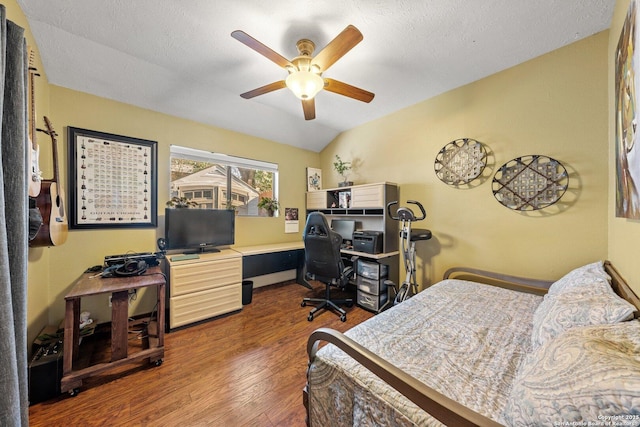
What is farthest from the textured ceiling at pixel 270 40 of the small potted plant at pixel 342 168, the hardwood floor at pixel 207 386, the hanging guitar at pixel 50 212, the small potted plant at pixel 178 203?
the hardwood floor at pixel 207 386

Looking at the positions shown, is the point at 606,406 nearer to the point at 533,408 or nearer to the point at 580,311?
the point at 533,408

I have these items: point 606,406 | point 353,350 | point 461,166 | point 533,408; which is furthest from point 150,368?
point 461,166

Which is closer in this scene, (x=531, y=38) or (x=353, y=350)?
(x=353, y=350)

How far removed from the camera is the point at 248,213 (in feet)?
11.1

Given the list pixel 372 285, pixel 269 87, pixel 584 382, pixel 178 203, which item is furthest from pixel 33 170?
pixel 372 285

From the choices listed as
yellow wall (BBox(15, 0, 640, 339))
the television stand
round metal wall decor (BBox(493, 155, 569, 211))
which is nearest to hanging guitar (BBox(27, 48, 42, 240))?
yellow wall (BBox(15, 0, 640, 339))

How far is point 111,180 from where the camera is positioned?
2271mm

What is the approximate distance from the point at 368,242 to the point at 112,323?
2.48 meters

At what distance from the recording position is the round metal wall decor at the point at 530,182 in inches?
73.2

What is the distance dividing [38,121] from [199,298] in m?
2.02

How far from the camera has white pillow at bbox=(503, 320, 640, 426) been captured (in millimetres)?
493

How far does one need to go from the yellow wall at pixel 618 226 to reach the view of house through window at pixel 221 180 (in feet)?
11.5

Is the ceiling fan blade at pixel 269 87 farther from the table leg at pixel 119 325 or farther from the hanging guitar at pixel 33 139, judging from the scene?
the table leg at pixel 119 325

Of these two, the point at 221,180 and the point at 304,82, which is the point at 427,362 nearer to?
the point at 304,82
